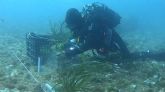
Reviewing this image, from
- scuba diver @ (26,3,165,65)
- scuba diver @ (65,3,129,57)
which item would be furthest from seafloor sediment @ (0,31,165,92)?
scuba diver @ (65,3,129,57)

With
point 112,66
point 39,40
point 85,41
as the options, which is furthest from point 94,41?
point 39,40

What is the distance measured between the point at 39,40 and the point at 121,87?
12.8 feet

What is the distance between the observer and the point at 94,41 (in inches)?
423

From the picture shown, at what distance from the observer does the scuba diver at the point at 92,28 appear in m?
10.3

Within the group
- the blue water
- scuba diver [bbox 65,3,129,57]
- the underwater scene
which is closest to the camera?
the underwater scene

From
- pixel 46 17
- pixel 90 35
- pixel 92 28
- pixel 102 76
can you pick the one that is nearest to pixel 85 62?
pixel 102 76

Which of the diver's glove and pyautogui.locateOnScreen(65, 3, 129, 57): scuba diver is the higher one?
pyautogui.locateOnScreen(65, 3, 129, 57): scuba diver

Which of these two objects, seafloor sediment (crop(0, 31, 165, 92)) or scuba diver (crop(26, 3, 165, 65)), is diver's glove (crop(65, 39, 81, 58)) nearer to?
scuba diver (crop(26, 3, 165, 65))

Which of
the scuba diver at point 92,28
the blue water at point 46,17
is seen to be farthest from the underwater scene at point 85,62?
the blue water at point 46,17

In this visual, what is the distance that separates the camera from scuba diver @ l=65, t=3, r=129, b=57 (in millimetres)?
10305

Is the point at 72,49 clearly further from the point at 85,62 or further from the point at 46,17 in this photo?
the point at 46,17

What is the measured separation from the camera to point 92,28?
10562 millimetres

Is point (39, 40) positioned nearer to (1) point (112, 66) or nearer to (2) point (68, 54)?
(2) point (68, 54)

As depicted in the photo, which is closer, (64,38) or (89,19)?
(89,19)
